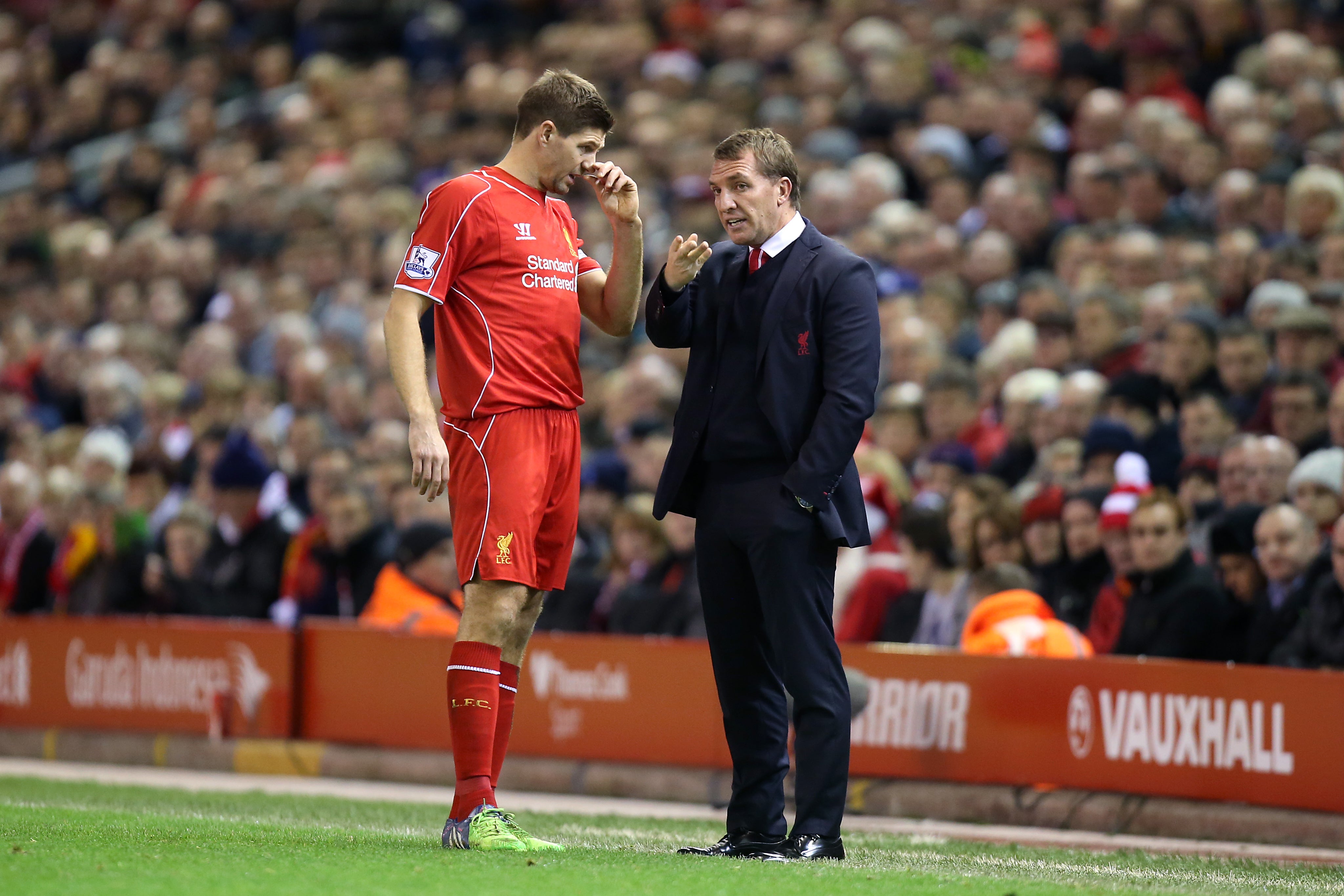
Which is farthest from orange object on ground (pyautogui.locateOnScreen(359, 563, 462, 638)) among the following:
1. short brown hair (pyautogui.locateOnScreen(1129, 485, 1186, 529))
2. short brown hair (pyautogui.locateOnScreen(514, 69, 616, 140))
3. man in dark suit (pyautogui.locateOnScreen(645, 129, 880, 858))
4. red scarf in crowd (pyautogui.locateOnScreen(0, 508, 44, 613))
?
short brown hair (pyautogui.locateOnScreen(514, 69, 616, 140))

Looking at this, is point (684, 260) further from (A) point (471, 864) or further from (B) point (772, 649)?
(A) point (471, 864)

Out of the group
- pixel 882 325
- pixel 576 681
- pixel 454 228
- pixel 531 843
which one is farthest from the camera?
pixel 882 325

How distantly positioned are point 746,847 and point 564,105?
8.74 feet

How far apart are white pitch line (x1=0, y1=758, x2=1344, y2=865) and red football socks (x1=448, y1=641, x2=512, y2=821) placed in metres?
2.73

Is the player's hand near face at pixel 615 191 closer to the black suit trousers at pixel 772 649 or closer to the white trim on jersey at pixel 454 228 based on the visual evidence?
the white trim on jersey at pixel 454 228

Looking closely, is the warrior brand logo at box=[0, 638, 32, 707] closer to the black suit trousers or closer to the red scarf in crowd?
the red scarf in crowd

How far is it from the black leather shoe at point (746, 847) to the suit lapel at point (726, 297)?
1.71 m

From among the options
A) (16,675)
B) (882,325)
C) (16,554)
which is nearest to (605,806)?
(882,325)

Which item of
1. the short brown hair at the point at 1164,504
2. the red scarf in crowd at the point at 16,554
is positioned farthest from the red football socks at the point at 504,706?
the red scarf in crowd at the point at 16,554

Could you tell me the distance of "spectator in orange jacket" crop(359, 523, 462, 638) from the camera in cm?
1086

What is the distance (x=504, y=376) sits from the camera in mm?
6188

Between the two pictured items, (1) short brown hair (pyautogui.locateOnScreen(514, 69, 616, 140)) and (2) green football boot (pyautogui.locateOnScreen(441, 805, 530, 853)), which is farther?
(1) short brown hair (pyautogui.locateOnScreen(514, 69, 616, 140))

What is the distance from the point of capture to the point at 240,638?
11.5 meters

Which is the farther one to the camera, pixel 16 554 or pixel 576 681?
pixel 16 554
